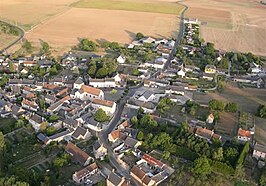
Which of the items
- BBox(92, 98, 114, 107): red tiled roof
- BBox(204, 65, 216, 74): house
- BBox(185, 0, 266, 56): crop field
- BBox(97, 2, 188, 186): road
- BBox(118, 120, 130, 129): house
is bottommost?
BBox(97, 2, 188, 186): road

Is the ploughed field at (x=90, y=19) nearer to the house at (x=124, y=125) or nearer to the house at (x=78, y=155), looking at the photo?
the house at (x=124, y=125)

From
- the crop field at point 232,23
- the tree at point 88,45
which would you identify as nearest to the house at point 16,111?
the tree at point 88,45

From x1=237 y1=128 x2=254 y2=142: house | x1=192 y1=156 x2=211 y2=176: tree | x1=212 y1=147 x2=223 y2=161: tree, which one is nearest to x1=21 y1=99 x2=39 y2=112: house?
x1=192 y1=156 x2=211 y2=176: tree

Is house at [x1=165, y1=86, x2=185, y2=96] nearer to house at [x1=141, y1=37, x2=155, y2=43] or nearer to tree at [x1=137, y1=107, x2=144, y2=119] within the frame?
tree at [x1=137, y1=107, x2=144, y2=119]

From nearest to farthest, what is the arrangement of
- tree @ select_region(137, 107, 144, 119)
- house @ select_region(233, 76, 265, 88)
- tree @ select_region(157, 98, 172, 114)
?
tree @ select_region(137, 107, 144, 119)
tree @ select_region(157, 98, 172, 114)
house @ select_region(233, 76, 265, 88)

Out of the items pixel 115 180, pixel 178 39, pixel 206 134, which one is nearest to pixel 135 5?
pixel 178 39

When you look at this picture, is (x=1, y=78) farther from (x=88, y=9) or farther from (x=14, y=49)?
(x=88, y=9)

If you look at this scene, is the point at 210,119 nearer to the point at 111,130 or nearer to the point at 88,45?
the point at 111,130
